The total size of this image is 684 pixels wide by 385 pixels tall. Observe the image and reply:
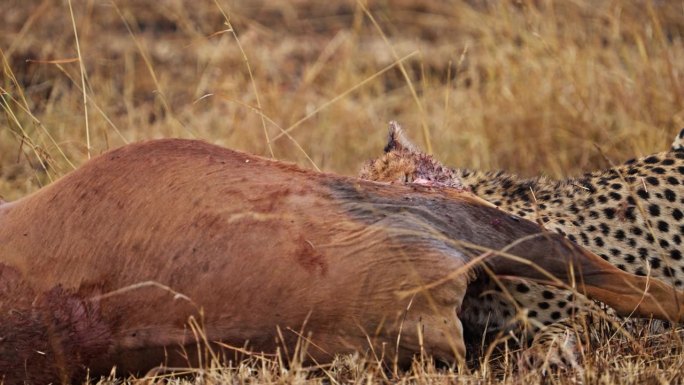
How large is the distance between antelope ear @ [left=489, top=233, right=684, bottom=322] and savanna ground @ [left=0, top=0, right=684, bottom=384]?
4.30ft

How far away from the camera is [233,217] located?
2482 millimetres

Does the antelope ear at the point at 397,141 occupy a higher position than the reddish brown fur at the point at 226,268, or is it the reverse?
the antelope ear at the point at 397,141

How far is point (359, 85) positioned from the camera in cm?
400

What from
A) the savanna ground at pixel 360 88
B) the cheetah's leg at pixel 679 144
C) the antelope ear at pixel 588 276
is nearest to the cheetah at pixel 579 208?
the cheetah's leg at pixel 679 144

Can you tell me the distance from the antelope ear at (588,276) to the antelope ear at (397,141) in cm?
80

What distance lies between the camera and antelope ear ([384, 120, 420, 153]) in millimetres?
3320

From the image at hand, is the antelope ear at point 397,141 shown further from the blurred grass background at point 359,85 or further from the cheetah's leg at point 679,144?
Answer: the cheetah's leg at point 679,144

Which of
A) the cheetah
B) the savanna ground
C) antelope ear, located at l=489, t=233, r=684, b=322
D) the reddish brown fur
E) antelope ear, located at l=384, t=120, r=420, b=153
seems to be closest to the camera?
the reddish brown fur

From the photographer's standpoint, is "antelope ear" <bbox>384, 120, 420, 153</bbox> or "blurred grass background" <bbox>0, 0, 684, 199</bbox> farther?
"blurred grass background" <bbox>0, 0, 684, 199</bbox>

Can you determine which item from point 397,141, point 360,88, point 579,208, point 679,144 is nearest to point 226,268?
point 397,141

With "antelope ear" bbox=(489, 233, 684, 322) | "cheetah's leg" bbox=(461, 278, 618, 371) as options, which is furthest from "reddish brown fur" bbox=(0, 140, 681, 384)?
"cheetah's leg" bbox=(461, 278, 618, 371)

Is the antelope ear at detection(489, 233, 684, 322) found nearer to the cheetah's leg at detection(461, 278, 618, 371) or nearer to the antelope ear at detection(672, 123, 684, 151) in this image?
the cheetah's leg at detection(461, 278, 618, 371)

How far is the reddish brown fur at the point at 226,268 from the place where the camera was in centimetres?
244

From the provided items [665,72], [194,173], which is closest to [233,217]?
[194,173]
